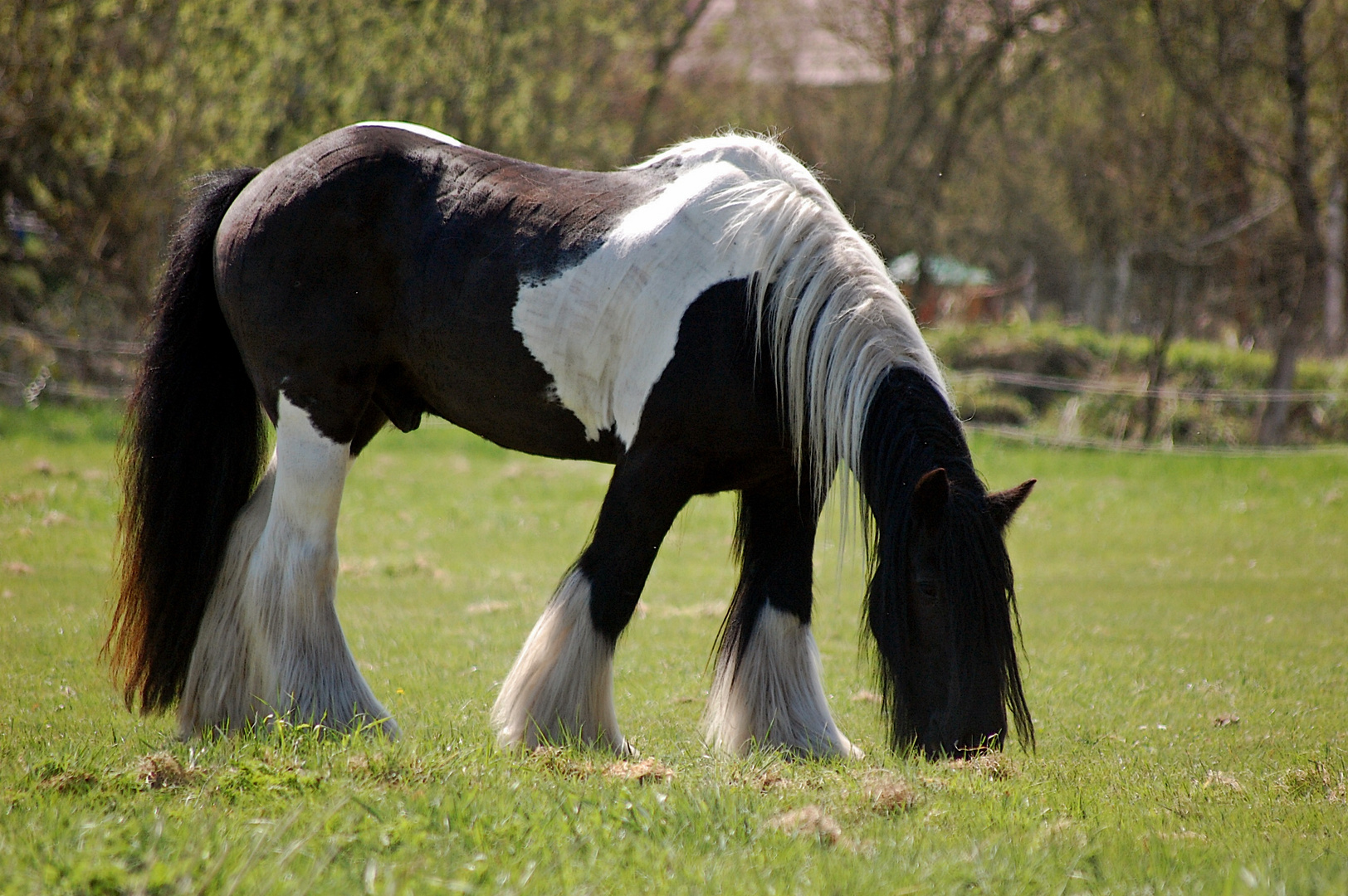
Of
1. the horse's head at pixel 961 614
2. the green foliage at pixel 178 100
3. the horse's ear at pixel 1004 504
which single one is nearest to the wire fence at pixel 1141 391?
the green foliage at pixel 178 100

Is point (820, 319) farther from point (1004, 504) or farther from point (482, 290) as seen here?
point (482, 290)

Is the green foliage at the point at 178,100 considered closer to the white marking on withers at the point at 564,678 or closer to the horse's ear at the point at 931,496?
the white marking on withers at the point at 564,678

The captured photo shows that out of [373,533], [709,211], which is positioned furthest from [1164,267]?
[709,211]

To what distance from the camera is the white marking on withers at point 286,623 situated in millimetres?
4137

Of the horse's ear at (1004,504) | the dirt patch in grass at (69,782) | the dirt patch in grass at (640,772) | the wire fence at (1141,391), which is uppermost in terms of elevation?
the wire fence at (1141,391)

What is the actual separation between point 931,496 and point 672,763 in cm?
121

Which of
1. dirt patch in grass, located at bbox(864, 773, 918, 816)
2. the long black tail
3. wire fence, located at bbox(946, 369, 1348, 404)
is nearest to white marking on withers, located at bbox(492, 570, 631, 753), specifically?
dirt patch in grass, located at bbox(864, 773, 918, 816)

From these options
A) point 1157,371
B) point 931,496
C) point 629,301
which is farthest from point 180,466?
point 1157,371

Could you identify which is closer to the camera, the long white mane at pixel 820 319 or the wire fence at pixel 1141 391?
the long white mane at pixel 820 319

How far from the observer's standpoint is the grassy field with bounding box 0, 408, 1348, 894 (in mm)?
2502

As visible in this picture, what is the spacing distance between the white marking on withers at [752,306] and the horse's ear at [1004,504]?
0.43 m

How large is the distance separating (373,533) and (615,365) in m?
6.80

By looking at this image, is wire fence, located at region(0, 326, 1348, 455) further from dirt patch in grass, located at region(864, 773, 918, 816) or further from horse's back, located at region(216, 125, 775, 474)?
dirt patch in grass, located at region(864, 773, 918, 816)

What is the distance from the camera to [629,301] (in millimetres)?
3848
